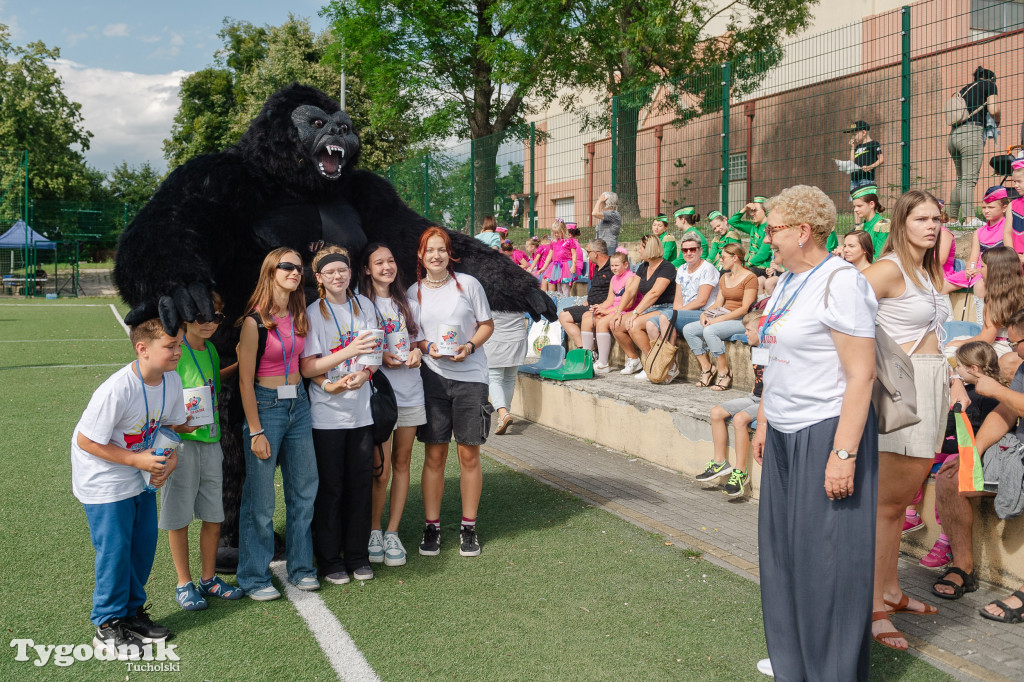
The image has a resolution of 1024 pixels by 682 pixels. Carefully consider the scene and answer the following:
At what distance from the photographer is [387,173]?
19.6m

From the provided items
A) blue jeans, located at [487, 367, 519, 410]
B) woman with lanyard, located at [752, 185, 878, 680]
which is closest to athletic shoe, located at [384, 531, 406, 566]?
woman with lanyard, located at [752, 185, 878, 680]

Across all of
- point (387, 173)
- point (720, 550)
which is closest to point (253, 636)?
point (720, 550)

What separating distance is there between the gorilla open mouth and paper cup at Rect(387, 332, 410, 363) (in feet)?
3.15

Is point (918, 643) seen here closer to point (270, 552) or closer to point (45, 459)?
point (270, 552)

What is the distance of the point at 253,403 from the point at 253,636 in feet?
3.51

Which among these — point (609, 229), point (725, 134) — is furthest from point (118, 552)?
point (725, 134)

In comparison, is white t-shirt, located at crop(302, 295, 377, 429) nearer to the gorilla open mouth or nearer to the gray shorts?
the gray shorts

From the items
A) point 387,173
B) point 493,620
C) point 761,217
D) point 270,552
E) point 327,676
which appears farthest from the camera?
point 387,173

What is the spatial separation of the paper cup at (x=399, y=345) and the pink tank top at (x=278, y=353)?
61cm

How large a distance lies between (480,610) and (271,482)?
1.22 m

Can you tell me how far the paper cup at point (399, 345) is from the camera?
466 cm

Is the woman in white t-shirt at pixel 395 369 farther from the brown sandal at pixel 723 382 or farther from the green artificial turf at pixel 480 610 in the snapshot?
the brown sandal at pixel 723 382

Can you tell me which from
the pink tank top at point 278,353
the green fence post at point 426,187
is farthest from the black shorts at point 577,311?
the green fence post at point 426,187

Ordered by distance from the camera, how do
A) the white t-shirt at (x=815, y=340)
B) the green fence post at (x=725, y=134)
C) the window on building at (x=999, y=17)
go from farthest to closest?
1. the green fence post at (x=725, y=134)
2. the window on building at (x=999, y=17)
3. the white t-shirt at (x=815, y=340)
